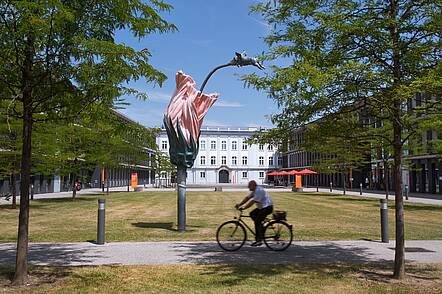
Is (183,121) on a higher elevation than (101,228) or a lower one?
higher

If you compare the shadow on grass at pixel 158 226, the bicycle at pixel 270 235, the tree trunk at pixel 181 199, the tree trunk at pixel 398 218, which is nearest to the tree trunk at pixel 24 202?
the bicycle at pixel 270 235

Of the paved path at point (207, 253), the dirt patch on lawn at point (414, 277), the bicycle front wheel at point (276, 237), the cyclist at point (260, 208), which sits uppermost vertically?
the cyclist at point (260, 208)

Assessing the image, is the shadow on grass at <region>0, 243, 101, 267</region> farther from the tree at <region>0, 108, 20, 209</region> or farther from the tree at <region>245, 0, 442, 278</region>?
the tree at <region>0, 108, 20, 209</region>

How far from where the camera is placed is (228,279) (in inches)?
321

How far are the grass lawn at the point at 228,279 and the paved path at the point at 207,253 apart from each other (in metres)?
0.72

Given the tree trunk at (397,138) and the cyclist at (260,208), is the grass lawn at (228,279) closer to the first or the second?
the tree trunk at (397,138)

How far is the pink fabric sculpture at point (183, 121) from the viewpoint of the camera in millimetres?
16984

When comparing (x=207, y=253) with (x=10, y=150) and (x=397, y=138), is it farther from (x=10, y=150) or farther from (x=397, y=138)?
(x=10, y=150)

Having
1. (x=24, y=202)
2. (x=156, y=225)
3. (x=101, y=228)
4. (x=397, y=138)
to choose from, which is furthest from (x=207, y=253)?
(x=156, y=225)

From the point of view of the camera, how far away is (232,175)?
404 feet

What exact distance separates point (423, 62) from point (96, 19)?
5.72 meters

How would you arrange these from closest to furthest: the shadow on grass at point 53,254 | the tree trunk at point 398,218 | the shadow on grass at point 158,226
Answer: the tree trunk at point 398,218, the shadow on grass at point 53,254, the shadow on grass at point 158,226

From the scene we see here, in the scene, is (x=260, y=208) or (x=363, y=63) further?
(x=260, y=208)

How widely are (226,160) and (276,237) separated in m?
112
